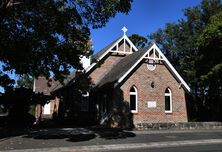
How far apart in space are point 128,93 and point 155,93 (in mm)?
2832

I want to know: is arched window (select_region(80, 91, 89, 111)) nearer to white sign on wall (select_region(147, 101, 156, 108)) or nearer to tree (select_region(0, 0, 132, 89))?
white sign on wall (select_region(147, 101, 156, 108))

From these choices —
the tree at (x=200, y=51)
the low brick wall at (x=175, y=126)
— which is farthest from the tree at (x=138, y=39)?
the low brick wall at (x=175, y=126)

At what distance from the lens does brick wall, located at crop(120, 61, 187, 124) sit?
26.9m

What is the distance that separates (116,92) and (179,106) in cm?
674

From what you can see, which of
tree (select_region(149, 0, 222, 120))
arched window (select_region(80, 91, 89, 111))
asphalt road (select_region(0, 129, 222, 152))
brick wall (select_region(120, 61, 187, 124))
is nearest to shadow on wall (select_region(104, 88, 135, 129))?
brick wall (select_region(120, 61, 187, 124))

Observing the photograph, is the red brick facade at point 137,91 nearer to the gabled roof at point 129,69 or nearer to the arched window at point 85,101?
the gabled roof at point 129,69

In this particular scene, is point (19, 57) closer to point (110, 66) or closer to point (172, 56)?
point (110, 66)

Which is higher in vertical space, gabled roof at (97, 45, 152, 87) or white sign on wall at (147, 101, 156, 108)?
gabled roof at (97, 45, 152, 87)

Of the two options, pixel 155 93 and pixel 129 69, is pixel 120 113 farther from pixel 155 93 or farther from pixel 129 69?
pixel 155 93

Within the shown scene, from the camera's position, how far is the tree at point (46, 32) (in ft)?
51.4

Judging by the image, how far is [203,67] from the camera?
30.9 metres

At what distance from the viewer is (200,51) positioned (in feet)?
103

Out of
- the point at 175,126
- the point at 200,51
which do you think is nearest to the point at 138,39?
the point at 200,51

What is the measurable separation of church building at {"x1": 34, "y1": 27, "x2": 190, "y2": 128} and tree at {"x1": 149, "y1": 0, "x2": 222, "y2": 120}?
3856 mm
